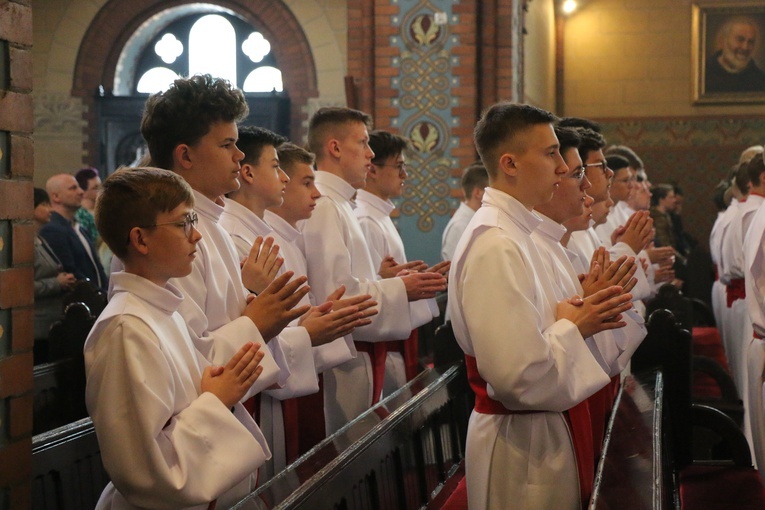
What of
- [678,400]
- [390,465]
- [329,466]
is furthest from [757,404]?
[329,466]

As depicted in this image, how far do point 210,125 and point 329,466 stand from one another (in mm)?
1131

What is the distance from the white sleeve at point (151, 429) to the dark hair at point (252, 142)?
164 centimetres

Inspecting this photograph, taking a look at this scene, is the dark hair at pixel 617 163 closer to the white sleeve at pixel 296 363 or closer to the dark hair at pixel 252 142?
the dark hair at pixel 252 142

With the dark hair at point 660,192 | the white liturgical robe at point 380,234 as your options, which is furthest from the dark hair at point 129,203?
the dark hair at point 660,192

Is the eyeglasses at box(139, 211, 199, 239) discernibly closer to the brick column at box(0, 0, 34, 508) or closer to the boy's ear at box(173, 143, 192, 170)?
the brick column at box(0, 0, 34, 508)

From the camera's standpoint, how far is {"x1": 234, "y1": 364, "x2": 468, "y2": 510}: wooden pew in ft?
7.83

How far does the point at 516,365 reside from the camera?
278 centimetres

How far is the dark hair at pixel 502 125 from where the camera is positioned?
319 centimetres

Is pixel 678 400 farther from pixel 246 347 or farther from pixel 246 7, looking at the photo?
pixel 246 7

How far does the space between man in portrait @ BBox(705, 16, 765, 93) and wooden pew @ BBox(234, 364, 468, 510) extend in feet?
33.4

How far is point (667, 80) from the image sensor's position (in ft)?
44.1

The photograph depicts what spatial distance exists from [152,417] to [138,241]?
1.48 feet

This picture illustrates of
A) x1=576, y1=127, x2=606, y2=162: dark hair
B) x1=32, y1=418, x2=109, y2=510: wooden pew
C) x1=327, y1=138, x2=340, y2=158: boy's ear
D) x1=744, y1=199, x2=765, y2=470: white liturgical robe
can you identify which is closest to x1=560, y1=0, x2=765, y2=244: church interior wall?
x1=744, y1=199, x2=765, y2=470: white liturgical robe

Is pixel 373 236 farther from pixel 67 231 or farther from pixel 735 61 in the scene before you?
pixel 735 61
